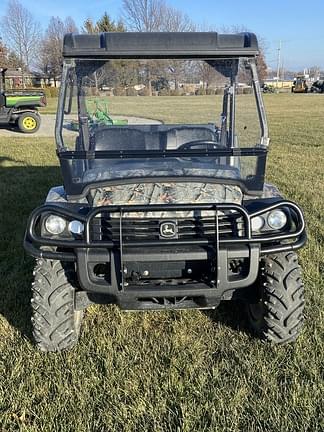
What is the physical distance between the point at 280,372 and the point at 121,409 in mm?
957

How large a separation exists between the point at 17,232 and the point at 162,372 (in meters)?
2.95

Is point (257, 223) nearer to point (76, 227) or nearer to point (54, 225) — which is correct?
point (76, 227)

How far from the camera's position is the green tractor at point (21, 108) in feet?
49.2

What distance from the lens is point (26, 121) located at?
15430 millimetres

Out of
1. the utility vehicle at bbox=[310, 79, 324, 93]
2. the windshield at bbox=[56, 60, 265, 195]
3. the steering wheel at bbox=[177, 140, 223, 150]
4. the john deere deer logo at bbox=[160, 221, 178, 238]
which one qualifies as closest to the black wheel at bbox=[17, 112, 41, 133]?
the windshield at bbox=[56, 60, 265, 195]

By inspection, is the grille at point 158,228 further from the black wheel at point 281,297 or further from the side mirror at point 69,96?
the side mirror at point 69,96

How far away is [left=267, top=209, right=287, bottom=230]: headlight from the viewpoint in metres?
2.77

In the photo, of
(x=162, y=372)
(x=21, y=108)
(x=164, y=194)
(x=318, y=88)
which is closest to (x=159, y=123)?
(x=164, y=194)

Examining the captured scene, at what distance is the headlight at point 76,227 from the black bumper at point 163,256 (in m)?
0.09

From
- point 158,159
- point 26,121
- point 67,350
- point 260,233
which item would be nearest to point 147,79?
point 158,159

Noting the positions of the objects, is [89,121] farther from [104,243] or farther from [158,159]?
[104,243]

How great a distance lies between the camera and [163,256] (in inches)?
99.5

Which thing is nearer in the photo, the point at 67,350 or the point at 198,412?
the point at 198,412

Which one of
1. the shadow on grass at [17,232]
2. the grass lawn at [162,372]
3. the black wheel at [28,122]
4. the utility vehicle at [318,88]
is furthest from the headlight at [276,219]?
the utility vehicle at [318,88]
